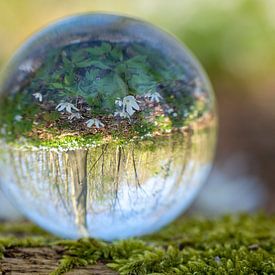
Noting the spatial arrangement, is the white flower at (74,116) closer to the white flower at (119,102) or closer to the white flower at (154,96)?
the white flower at (119,102)

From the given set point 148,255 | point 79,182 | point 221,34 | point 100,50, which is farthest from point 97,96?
point 221,34

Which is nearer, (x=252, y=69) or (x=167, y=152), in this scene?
(x=167, y=152)

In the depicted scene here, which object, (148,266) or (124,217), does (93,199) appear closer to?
(124,217)

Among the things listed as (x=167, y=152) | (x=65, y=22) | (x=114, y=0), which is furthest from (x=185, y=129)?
(x=114, y=0)

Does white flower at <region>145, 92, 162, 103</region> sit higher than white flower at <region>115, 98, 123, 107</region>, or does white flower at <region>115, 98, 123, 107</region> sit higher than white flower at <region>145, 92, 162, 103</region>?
white flower at <region>145, 92, 162, 103</region>

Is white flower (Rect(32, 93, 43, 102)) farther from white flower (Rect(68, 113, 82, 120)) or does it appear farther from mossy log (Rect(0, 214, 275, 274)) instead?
mossy log (Rect(0, 214, 275, 274))

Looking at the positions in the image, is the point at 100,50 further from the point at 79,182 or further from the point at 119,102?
the point at 79,182

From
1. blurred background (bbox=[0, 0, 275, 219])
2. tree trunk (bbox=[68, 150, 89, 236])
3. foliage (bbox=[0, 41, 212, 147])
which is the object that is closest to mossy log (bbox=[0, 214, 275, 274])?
tree trunk (bbox=[68, 150, 89, 236])
